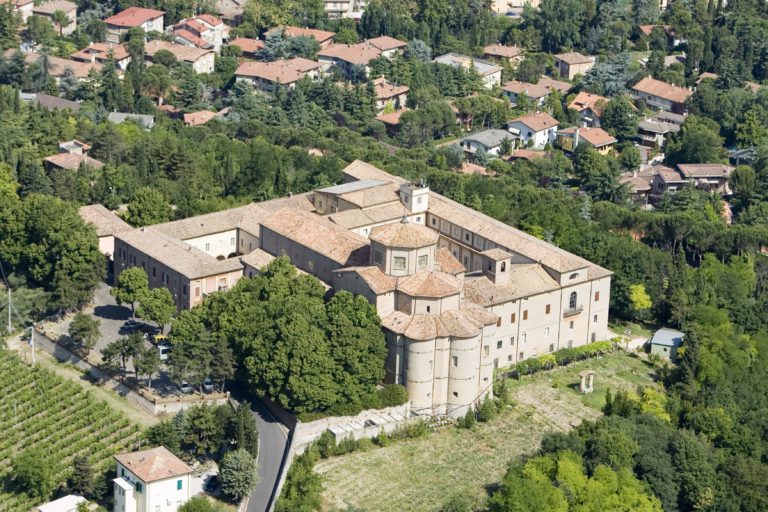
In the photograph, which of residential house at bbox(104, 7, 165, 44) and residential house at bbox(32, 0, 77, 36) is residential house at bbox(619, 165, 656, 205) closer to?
residential house at bbox(104, 7, 165, 44)

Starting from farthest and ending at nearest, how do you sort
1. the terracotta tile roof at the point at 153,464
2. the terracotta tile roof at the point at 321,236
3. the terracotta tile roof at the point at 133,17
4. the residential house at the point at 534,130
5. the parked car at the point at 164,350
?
the terracotta tile roof at the point at 133,17, the residential house at the point at 534,130, the terracotta tile roof at the point at 321,236, the parked car at the point at 164,350, the terracotta tile roof at the point at 153,464

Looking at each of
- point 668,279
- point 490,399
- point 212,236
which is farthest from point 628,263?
point 212,236

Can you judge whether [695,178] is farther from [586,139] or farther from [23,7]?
[23,7]

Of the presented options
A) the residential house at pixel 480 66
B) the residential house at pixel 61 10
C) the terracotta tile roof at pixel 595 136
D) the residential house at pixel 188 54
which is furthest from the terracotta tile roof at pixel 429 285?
the residential house at pixel 61 10

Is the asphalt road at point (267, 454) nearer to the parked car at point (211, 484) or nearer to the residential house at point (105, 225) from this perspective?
the parked car at point (211, 484)

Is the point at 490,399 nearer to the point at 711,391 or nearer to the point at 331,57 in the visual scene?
the point at 711,391

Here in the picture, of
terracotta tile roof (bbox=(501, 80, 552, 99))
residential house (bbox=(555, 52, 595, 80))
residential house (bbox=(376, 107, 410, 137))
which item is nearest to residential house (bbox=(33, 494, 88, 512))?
residential house (bbox=(376, 107, 410, 137))

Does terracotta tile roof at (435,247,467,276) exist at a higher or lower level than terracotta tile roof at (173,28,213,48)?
higher
